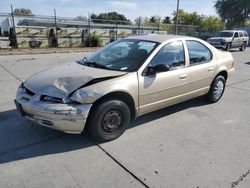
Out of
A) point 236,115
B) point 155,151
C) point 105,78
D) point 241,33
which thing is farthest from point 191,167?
point 241,33

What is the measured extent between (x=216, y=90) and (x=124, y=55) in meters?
2.55

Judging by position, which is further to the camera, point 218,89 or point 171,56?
point 218,89

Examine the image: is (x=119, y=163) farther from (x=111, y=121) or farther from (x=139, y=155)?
(x=111, y=121)

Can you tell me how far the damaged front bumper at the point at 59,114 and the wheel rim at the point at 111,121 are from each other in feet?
1.18

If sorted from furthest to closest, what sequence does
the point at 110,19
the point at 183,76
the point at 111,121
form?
the point at 110,19 → the point at 183,76 → the point at 111,121

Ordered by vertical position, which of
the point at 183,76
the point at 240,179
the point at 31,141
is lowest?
the point at 240,179

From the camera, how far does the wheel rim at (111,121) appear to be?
349 centimetres

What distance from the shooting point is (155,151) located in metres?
3.37

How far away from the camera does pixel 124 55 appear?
13.7 ft

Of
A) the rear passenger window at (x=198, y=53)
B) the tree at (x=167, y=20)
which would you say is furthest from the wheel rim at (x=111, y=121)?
the tree at (x=167, y=20)

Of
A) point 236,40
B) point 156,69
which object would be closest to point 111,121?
point 156,69

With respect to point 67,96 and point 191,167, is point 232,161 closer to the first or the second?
point 191,167

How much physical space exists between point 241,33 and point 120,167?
2207 cm

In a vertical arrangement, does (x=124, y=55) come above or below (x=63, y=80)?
above
